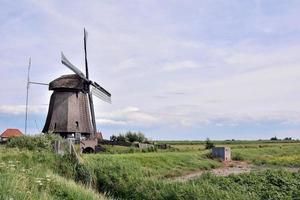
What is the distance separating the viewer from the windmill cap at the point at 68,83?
40.2 meters

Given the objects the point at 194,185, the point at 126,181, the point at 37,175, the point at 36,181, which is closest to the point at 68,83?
the point at 126,181

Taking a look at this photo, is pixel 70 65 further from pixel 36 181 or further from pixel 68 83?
pixel 36 181

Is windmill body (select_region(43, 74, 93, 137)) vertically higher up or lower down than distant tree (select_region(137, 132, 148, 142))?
higher up

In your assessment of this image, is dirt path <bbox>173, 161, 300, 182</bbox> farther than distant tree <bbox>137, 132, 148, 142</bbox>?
No

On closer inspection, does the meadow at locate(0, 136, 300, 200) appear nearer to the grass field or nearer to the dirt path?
the grass field

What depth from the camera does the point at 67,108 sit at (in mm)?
A: 39938

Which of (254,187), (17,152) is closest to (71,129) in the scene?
(17,152)

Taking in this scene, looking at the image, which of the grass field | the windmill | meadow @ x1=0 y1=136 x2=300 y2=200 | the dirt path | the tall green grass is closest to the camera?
the tall green grass

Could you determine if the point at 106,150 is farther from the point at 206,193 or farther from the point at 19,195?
the point at 19,195

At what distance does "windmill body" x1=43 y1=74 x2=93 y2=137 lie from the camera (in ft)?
131

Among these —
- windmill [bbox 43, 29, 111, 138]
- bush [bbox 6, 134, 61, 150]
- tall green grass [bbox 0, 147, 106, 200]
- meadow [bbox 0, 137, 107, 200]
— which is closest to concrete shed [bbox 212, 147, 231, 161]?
windmill [bbox 43, 29, 111, 138]

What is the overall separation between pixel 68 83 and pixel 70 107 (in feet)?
7.55

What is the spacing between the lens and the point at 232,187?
1647 cm

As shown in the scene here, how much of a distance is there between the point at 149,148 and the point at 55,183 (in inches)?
1270
